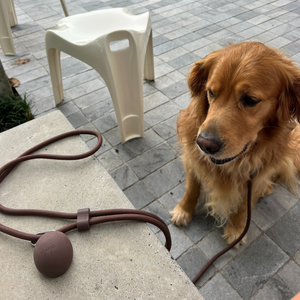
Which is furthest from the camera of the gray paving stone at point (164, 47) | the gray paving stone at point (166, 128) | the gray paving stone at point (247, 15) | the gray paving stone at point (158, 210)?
the gray paving stone at point (247, 15)

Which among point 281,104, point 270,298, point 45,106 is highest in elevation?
point 281,104

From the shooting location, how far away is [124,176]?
2029mm

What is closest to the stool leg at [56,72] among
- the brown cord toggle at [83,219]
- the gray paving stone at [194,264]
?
the brown cord toggle at [83,219]

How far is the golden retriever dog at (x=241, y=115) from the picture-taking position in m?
1.09

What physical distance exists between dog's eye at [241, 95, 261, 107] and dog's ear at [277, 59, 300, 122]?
5.6 inches

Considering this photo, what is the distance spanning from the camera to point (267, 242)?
1.64m

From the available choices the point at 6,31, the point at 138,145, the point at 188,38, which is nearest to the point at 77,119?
the point at 138,145

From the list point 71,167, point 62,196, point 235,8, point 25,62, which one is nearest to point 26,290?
point 62,196

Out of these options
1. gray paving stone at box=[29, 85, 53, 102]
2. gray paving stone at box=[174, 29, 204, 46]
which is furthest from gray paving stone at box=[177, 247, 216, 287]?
gray paving stone at box=[174, 29, 204, 46]

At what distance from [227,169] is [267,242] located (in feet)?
2.28

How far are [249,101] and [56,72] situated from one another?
2.03m

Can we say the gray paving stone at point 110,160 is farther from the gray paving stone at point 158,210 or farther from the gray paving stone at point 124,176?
the gray paving stone at point 158,210

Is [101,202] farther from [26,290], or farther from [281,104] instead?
[281,104]

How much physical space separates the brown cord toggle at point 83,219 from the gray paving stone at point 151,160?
1276 millimetres
